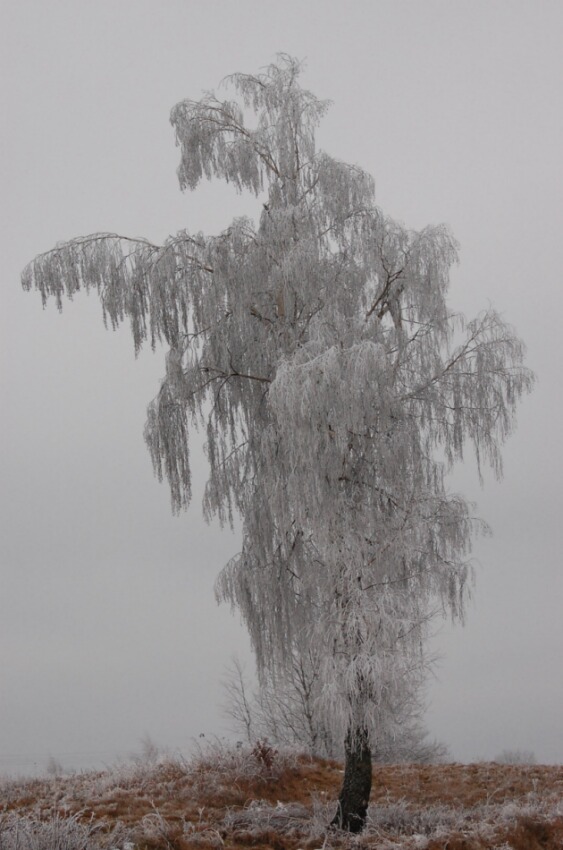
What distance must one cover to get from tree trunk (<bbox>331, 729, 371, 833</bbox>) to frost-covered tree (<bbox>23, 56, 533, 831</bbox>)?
0.02 meters

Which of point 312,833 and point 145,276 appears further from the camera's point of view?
point 145,276

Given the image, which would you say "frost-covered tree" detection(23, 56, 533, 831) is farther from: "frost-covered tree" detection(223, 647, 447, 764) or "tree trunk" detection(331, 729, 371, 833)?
"frost-covered tree" detection(223, 647, 447, 764)

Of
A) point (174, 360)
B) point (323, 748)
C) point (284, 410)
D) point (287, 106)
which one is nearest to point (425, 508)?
point (284, 410)

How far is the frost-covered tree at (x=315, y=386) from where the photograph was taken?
8.84 meters

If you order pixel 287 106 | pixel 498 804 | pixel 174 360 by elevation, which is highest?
pixel 287 106

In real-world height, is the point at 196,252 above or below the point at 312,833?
above

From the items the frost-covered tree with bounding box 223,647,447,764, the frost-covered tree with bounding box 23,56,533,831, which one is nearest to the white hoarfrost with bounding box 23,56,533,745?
the frost-covered tree with bounding box 23,56,533,831

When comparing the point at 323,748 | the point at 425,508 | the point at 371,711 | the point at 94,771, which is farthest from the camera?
the point at 323,748

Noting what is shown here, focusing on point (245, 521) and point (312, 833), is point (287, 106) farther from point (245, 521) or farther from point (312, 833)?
point (312, 833)

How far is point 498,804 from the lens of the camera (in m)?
10.2

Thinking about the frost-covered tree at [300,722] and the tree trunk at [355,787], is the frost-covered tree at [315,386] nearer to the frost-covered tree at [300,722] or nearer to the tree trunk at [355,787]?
the tree trunk at [355,787]

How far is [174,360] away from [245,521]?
2.20 metres

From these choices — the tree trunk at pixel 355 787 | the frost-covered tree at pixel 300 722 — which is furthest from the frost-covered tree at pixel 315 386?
the frost-covered tree at pixel 300 722

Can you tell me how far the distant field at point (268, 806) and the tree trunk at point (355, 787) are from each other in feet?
0.63
